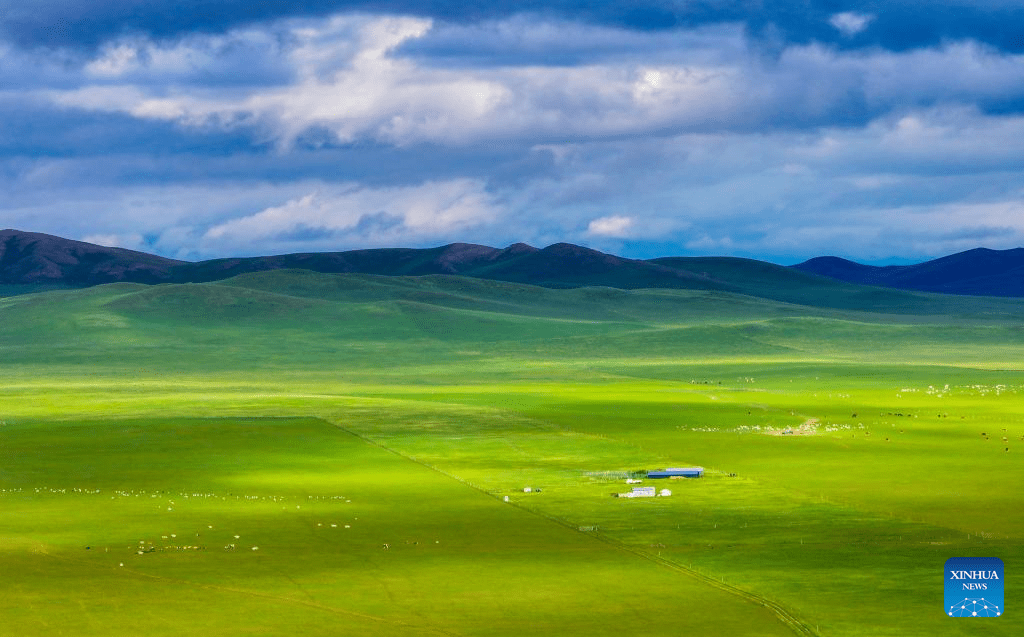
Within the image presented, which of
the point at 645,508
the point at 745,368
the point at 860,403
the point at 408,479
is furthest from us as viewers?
the point at 745,368

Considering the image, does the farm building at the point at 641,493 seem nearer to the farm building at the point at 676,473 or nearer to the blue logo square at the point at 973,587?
the farm building at the point at 676,473

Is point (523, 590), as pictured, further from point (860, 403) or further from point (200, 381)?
point (200, 381)

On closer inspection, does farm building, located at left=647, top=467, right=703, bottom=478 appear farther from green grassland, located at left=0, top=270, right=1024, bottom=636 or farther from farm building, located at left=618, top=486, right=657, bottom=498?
farm building, located at left=618, top=486, right=657, bottom=498

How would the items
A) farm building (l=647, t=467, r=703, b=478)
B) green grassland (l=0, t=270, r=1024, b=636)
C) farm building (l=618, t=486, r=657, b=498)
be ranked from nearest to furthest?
1. green grassland (l=0, t=270, r=1024, b=636)
2. farm building (l=618, t=486, r=657, b=498)
3. farm building (l=647, t=467, r=703, b=478)

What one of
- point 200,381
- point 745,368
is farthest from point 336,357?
point 745,368

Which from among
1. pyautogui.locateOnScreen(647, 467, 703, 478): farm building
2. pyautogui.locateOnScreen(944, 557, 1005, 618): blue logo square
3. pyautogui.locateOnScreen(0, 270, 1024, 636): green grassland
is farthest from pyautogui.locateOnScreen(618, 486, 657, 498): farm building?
pyautogui.locateOnScreen(944, 557, 1005, 618): blue logo square

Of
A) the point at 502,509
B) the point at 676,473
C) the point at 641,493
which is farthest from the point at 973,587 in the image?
the point at 676,473

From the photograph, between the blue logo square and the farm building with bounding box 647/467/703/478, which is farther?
the farm building with bounding box 647/467/703/478

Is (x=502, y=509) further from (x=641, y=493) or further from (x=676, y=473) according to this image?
(x=676, y=473)

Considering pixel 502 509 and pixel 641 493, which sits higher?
pixel 641 493
